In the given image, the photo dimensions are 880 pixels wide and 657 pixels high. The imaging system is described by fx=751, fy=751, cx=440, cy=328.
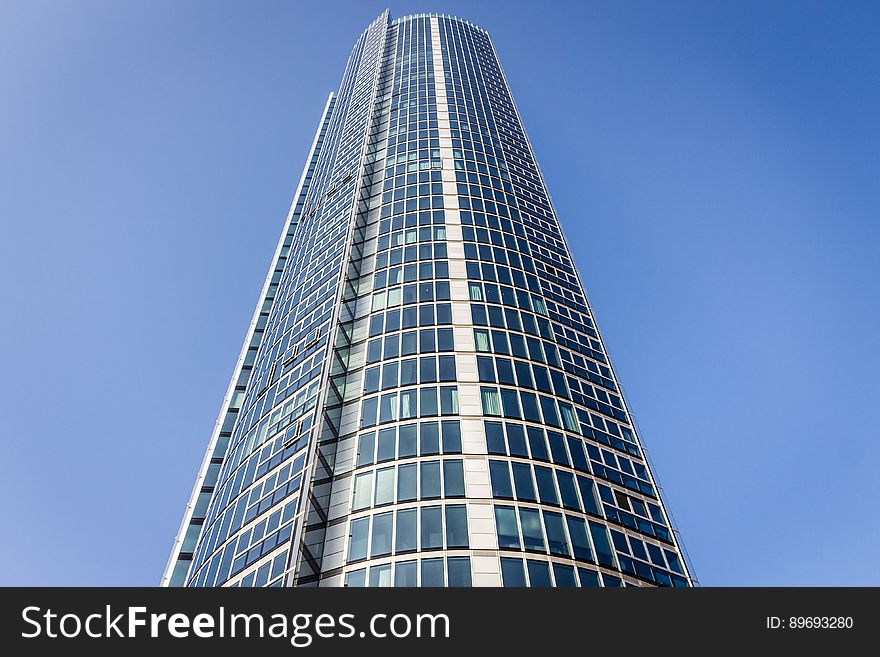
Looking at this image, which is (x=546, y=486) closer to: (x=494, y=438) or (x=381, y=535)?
(x=494, y=438)

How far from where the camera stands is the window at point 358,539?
41781 mm

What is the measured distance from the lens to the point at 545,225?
8162cm

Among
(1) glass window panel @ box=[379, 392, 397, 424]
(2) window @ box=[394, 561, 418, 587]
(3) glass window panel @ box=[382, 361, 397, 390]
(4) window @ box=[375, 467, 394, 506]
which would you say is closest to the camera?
(2) window @ box=[394, 561, 418, 587]

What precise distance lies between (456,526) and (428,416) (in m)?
9.27

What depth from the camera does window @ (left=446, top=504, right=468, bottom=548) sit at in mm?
40875

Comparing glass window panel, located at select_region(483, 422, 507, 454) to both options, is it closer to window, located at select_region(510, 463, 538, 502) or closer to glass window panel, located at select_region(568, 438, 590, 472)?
A: window, located at select_region(510, 463, 538, 502)

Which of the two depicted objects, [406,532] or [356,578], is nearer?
[356,578]

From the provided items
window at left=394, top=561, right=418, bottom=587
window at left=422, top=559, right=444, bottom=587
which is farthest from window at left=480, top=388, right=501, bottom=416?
window at left=394, top=561, right=418, bottom=587

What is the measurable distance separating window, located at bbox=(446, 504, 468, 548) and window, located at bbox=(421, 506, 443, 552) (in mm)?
441

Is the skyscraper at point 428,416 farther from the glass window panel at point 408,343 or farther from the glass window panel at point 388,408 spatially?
the glass window panel at point 408,343

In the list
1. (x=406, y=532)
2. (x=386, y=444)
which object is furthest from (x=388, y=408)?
(x=406, y=532)

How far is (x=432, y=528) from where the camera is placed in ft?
137
